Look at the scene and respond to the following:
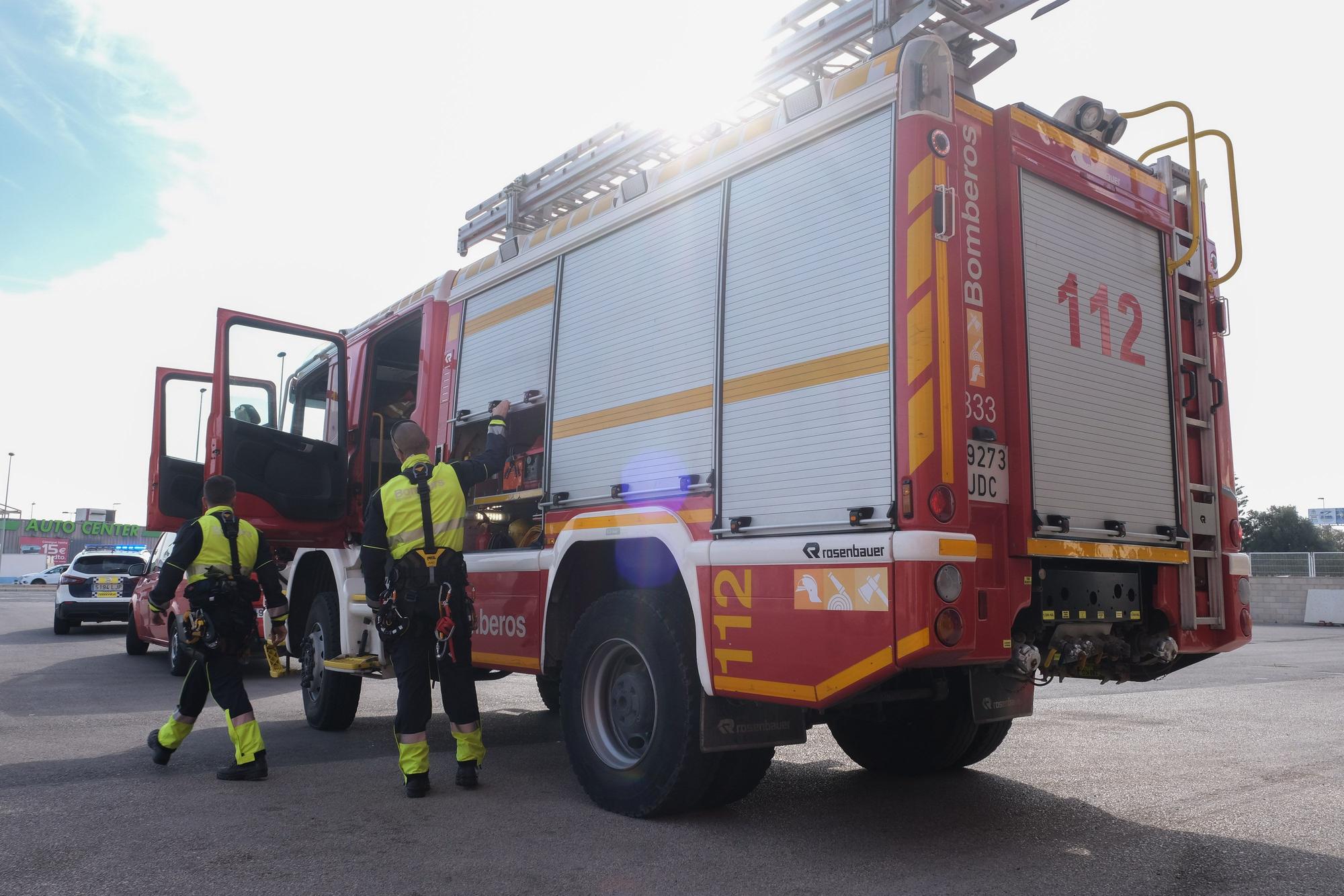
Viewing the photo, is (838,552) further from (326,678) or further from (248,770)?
(326,678)

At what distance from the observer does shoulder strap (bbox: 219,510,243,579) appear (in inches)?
243

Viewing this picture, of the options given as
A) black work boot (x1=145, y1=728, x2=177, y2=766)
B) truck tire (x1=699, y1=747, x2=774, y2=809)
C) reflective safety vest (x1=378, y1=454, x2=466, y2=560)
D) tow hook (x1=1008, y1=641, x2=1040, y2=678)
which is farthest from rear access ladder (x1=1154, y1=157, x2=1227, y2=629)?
black work boot (x1=145, y1=728, x2=177, y2=766)

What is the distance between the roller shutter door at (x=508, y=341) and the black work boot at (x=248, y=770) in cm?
238

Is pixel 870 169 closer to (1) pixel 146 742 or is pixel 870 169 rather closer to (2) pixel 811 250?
(2) pixel 811 250

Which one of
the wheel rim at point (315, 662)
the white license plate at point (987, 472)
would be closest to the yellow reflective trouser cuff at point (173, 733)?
the wheel rim at point (315, 662)

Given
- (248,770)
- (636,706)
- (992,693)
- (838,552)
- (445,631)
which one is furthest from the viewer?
(248,770)

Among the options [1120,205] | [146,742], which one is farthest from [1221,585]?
[146,742]

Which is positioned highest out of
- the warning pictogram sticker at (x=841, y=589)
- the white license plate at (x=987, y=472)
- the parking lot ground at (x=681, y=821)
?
the white license plate at (x=987, y=472)

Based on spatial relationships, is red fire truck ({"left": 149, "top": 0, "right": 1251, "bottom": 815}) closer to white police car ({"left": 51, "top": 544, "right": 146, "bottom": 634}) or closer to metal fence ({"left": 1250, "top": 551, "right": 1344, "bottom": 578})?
white police car ({"left": 51, "top": 544, "right": 146, "bottom": 634})

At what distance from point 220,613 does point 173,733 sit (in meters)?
0.76

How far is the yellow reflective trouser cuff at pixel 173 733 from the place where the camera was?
5.97 metres

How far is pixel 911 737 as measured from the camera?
588cm

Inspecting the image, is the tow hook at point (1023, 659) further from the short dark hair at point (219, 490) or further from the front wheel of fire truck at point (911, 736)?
the short dark hair at point (219, 490)

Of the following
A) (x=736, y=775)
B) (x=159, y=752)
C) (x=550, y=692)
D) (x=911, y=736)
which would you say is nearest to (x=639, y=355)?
(x=736, y=775)
